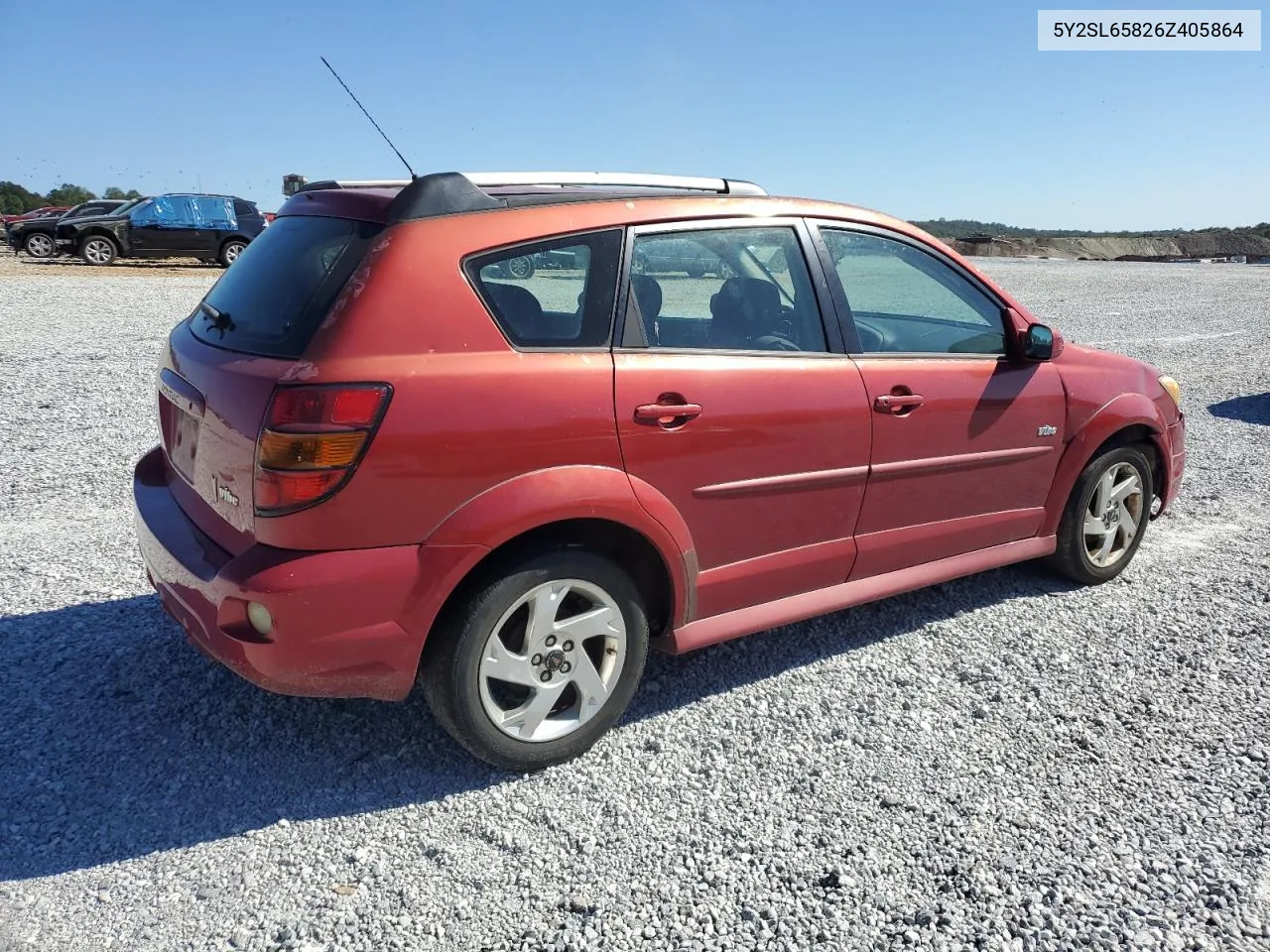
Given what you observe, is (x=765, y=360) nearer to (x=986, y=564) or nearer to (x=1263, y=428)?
(x=986, y=564)

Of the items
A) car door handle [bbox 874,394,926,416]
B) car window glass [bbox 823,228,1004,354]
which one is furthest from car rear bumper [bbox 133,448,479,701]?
car window glass [bbox 823,228,1004,354]

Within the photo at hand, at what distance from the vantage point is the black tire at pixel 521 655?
2816 millimetres

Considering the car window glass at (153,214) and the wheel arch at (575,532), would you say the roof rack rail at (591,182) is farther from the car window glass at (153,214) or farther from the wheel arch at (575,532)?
the car window glass at (153,214)

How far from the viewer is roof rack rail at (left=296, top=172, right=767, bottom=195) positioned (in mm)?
3113

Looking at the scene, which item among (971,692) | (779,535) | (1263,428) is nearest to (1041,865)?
(971,692)

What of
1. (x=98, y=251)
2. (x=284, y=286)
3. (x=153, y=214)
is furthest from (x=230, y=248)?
(x=284, y=286)

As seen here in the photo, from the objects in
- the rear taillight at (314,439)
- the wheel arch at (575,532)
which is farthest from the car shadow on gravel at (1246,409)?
the rear taillight at (314,439)

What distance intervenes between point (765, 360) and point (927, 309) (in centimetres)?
113

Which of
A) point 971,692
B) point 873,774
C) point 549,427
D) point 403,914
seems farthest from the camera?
point 971,692

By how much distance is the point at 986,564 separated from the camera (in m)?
4.16

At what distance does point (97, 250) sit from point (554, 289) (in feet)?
80.3

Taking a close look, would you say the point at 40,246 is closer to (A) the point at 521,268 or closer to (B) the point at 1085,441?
(A) the point at 521,268

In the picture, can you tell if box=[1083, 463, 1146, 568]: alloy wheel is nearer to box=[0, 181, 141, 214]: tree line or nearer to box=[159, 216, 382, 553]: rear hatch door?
box=[159, 216, 382, 553]: rear hatch door

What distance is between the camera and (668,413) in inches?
120
